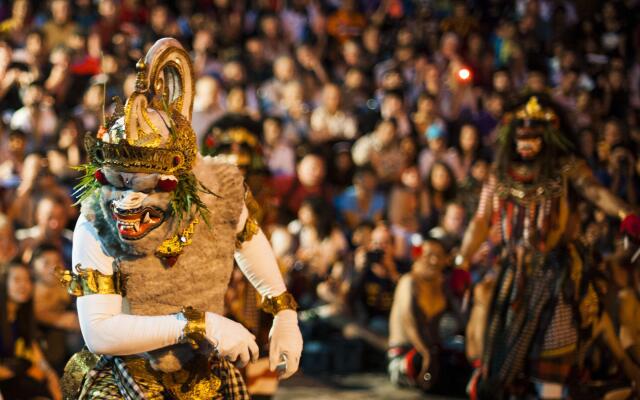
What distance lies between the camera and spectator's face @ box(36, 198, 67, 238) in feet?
27.0

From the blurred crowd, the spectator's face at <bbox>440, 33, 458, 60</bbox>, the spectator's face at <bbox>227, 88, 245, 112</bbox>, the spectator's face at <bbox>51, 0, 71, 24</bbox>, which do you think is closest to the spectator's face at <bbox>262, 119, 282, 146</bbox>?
the blurred crowd

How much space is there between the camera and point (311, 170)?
10.2m

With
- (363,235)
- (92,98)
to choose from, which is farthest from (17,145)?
(363,235)

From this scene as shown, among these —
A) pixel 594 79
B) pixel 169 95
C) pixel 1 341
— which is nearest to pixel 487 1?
pixel 594 79

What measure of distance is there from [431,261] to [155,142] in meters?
4.95

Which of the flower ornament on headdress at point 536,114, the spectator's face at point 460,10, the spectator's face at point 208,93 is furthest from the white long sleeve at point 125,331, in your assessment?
the spectator's face at point 460,10

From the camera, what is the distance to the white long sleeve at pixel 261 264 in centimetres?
430

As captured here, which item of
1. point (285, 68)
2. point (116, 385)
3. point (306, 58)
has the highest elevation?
point (306, 58)

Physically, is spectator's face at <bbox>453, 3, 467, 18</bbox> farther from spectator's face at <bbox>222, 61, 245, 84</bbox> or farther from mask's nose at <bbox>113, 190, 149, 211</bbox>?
mask's nose at <bbox>113, 190, 149, 211</bbox>

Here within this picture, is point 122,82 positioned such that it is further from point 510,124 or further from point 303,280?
point 510,124

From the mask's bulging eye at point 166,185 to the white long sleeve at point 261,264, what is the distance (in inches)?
15.5

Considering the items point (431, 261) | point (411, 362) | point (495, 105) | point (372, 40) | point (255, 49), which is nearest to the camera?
point (411, 362)

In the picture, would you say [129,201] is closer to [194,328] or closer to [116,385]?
[194,328]

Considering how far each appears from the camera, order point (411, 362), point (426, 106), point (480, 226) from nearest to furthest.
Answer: point (480, 226) → point (411, 362) → point (426, 106)
